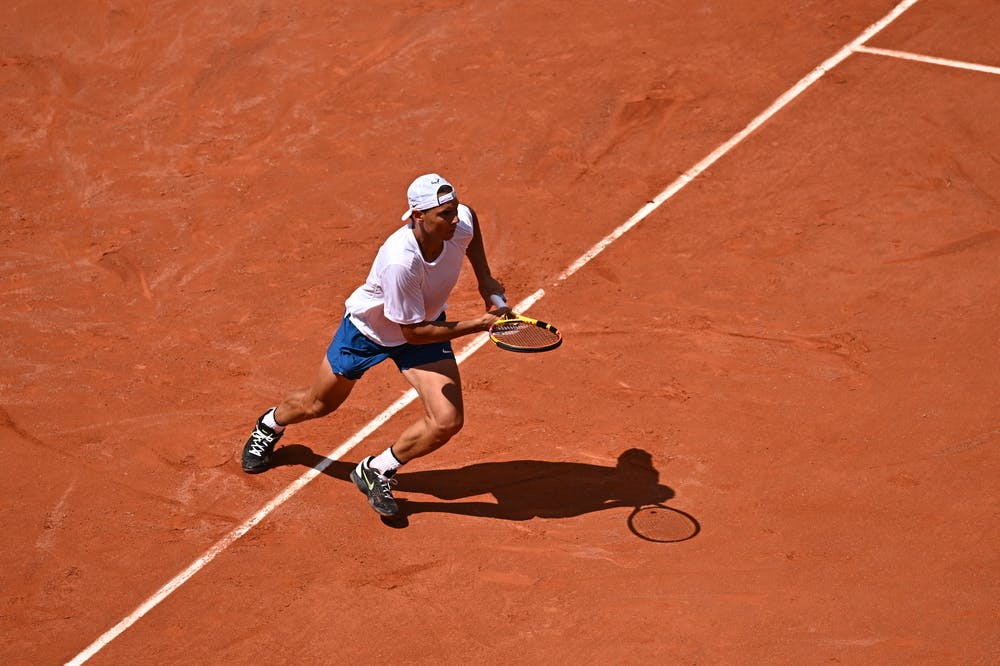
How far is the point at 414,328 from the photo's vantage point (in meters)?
7.10

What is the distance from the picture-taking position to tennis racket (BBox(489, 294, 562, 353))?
22.8 feet

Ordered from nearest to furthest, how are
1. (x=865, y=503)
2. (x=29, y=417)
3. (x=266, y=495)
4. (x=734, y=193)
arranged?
1. (x=865, y=503)
2. (x=266, y=495)
3. (x=29, y=417)
4. (x=734, y=193)

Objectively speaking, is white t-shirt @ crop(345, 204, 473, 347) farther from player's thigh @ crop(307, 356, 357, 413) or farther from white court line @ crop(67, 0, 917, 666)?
white court line @ crop(67, 0, 917, 666)

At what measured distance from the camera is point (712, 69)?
1216cm

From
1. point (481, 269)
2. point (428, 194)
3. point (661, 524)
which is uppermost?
point (428, 194)

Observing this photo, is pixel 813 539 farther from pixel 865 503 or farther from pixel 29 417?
pixel 29 417

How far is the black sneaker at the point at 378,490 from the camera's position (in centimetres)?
755

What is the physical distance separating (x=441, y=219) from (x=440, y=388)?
42.6 inches

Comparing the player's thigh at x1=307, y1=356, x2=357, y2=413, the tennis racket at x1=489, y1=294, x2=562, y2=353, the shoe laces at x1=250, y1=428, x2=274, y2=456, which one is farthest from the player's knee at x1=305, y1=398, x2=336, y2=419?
the tennis racket at x1=489, y1=294, x2=562, y2=353

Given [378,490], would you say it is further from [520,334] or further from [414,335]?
[520,334]

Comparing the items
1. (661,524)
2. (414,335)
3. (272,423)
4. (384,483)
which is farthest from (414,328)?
(661,524)

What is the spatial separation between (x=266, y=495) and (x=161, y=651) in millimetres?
1358

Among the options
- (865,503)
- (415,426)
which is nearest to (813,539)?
(865,503)

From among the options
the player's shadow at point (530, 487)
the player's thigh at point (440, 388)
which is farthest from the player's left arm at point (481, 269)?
the player's shadow at point (530, 487)
